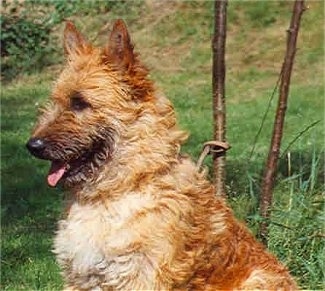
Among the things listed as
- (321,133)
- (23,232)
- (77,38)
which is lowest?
(321,133)

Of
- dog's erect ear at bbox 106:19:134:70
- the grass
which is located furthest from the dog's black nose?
the grass

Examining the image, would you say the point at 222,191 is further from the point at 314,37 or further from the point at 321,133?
the point at 314,37

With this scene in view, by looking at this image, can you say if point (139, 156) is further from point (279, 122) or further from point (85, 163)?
point (279, 122)

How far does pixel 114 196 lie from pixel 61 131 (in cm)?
46

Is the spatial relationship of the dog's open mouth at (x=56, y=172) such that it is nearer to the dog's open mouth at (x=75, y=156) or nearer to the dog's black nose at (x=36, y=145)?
the dog's open mouth at (x=75, y=156)

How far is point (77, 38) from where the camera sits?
5.23 meters

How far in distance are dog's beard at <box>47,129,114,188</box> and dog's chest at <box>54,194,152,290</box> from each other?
175 millimetres

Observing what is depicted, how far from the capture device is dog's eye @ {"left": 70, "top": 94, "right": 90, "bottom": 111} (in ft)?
16.5

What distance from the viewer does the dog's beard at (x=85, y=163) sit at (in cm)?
504

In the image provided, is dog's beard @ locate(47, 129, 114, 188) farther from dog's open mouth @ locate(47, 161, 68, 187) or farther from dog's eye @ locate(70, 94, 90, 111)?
dog's eye @ locate(70, 94, 90, 111)

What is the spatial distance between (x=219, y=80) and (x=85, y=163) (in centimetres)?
198

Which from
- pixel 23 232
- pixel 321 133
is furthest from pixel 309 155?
pixel 23 232

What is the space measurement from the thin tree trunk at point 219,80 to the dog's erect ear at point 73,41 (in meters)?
1.74

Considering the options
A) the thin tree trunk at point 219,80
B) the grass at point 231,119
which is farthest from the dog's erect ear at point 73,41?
the grass at point 231,119
